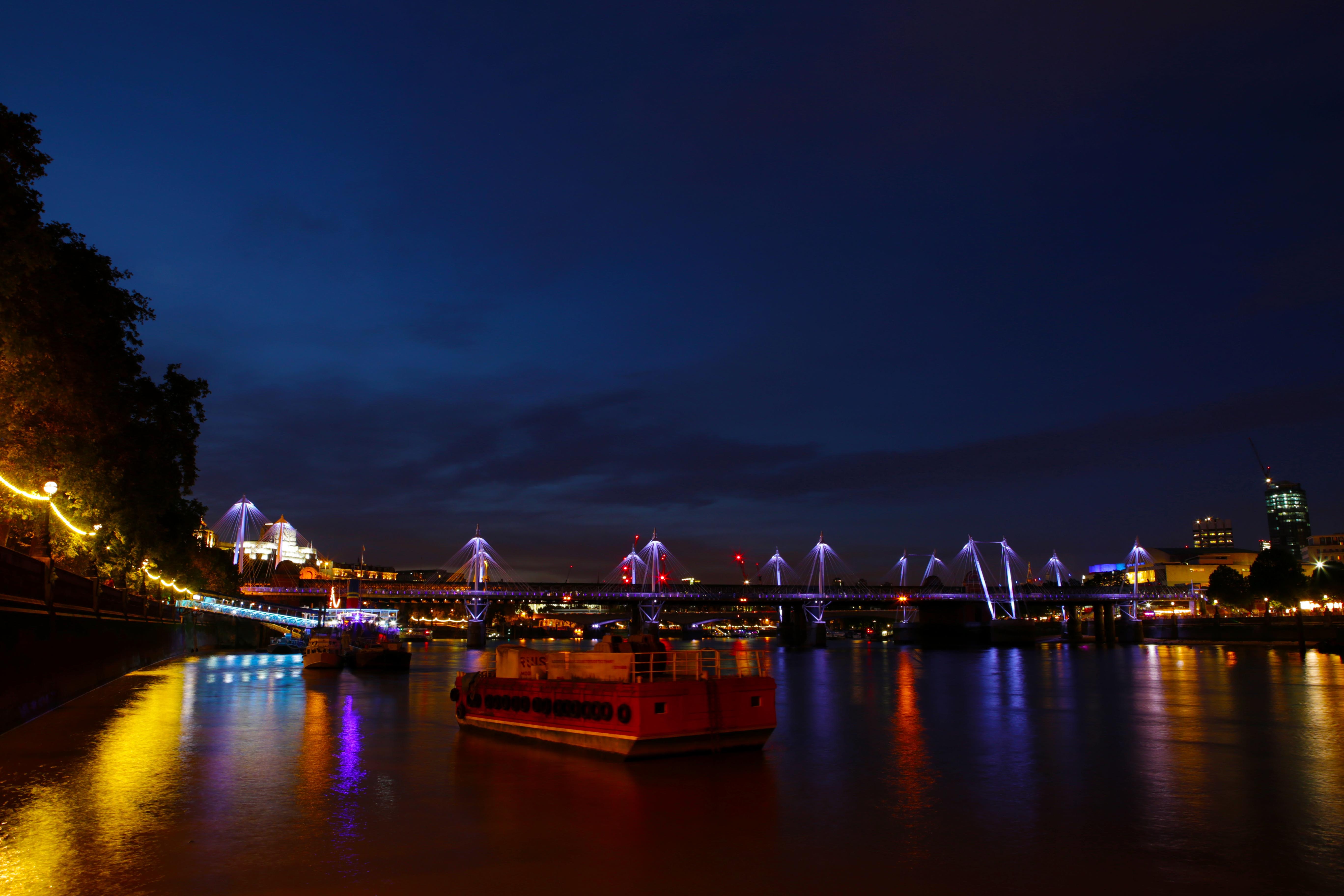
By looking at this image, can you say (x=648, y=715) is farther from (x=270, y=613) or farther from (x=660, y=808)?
(x=270, y=613)

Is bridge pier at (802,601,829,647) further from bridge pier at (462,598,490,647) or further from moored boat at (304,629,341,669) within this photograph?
moored boat at (304,629,341,669)

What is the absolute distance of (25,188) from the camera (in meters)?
27.0

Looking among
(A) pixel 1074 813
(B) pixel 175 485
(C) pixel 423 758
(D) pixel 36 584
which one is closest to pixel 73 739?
(D) pixel 36 584

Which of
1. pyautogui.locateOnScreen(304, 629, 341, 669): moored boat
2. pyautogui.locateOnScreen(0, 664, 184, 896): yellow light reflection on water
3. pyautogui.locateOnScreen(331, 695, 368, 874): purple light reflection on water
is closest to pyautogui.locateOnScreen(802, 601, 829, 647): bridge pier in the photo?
pyautogui.locateOnScreen(304, 629, 341, 669): moored boat

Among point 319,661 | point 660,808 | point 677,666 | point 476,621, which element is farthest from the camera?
point 476,621

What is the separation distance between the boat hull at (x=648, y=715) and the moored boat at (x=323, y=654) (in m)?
47.2

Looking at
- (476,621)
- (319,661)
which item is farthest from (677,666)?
(476,621)

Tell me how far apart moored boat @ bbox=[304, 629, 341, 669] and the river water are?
105ft

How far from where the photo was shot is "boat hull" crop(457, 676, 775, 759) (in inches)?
832

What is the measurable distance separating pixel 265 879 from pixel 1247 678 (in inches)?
2760

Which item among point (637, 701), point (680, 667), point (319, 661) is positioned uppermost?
point (680, 667)

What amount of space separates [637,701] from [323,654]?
53.3m

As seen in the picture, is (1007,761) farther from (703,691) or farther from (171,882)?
(171,882)

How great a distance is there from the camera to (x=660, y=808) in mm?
16312
